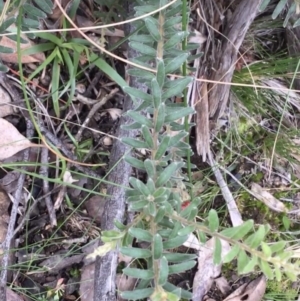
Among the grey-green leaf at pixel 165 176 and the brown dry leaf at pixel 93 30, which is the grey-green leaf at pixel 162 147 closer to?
the grey-green leaf at pixel 165 176

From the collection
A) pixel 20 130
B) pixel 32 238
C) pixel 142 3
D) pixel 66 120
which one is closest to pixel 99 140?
pixel 66 120

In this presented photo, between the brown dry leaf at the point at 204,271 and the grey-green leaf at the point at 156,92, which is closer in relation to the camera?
the grey-green leaf at the point at 156,92

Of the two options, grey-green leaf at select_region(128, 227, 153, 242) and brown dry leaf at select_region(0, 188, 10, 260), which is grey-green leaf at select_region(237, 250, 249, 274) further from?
brown dry leaf at select_region(0, 188, 10, 260)

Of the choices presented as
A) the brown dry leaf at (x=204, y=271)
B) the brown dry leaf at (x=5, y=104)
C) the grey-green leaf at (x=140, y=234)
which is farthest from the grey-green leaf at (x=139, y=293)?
the brown dry leaf at (x=5, y=104)

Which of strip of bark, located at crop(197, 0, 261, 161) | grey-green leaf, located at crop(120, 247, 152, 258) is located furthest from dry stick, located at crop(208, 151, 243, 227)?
grey-green leaf, located at crop(120, 247, 152, 258)

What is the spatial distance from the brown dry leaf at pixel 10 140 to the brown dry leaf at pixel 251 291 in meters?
0.89

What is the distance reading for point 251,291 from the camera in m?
1.77

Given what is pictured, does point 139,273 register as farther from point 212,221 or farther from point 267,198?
point 267,198

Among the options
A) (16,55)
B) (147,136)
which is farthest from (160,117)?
(16,55)

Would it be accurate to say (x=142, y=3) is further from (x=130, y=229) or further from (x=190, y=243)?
(x=190, y=243)

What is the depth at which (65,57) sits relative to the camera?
5.34 ft

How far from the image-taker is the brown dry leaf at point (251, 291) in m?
1.77

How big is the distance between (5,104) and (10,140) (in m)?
0.12

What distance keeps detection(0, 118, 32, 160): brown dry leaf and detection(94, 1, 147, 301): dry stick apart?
31cm
